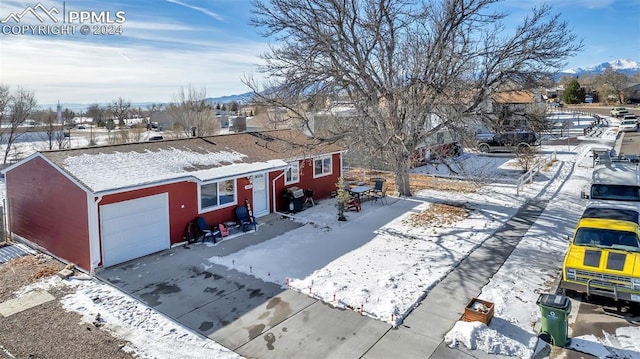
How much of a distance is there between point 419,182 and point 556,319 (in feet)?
56.4

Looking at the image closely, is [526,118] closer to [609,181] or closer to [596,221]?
[609,181]

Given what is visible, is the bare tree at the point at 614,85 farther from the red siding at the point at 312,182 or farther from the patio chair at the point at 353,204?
the patio chair at the point at 353,204

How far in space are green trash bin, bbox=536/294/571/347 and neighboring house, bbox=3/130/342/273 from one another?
1020 cm

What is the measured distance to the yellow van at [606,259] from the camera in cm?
880

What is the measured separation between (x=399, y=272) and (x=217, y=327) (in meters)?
5.04

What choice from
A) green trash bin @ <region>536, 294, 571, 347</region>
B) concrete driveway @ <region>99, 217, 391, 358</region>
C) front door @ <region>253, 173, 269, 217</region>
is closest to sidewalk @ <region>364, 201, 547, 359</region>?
concrete driveway @ <region>99, 217, 391, 358</region>

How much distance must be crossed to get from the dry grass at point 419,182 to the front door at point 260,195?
7545 mm

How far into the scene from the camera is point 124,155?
48.4 ft

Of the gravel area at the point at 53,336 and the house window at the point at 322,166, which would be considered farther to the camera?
the house window at the point at 322,166

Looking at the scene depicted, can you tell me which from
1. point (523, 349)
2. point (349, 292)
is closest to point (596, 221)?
point (523, 349)

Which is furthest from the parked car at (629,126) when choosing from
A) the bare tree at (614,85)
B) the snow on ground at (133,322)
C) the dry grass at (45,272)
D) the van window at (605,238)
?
the dry grass at (45,272)

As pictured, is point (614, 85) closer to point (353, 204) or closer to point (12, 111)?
point (353, 204)

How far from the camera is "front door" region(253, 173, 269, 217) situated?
16875 mm

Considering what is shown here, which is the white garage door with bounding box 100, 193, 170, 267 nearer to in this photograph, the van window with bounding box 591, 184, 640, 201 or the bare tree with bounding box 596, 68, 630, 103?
the van window with bounding box 591, 184, 640, 201
